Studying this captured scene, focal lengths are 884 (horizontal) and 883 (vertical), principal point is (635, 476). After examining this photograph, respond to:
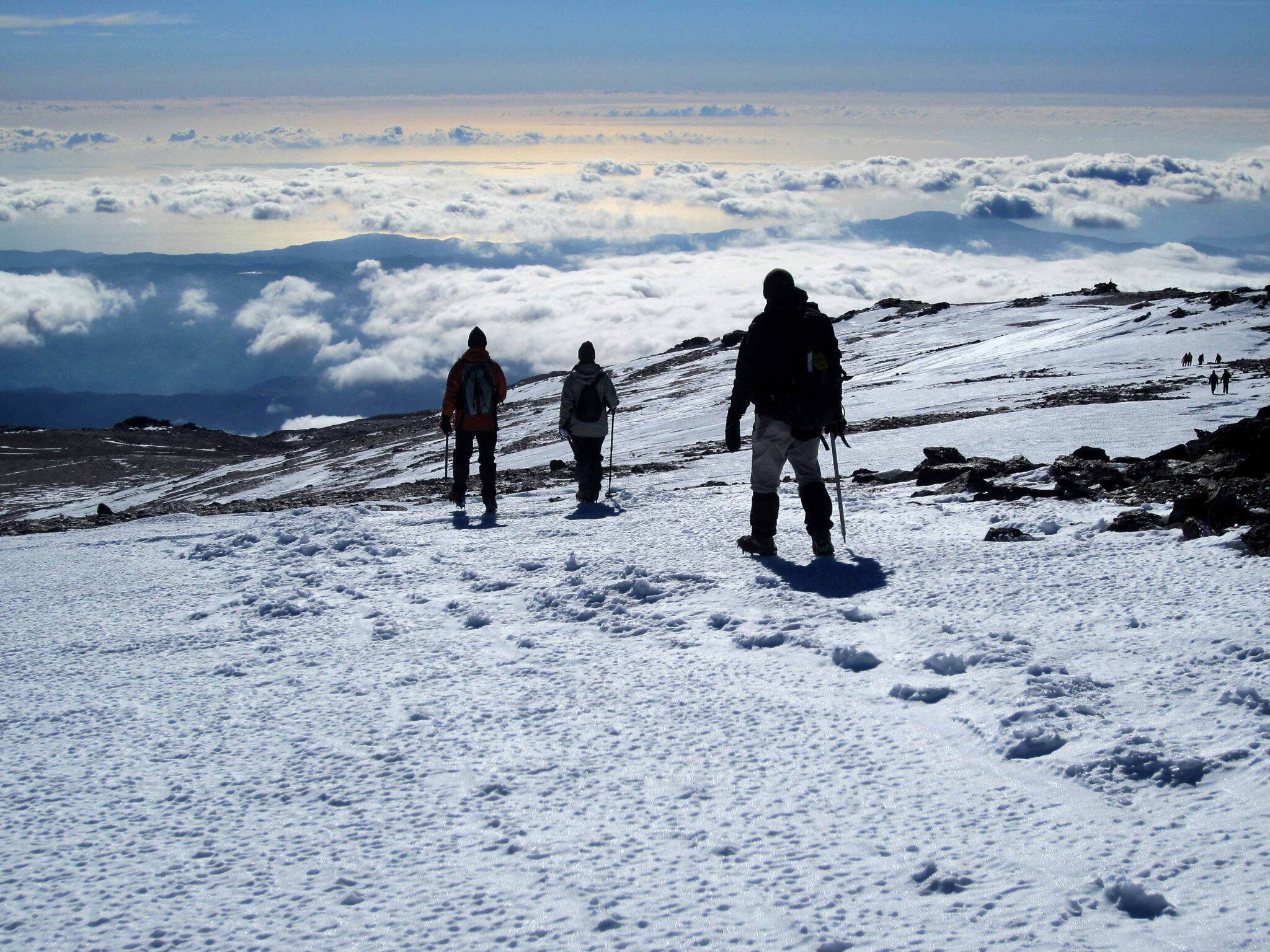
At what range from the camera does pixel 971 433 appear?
1645 cm

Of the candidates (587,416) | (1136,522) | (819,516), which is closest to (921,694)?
(819,516)

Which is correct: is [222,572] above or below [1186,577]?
below

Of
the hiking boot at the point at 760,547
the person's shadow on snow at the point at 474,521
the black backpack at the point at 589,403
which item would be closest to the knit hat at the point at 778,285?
the hiking boot at the point at 760,547

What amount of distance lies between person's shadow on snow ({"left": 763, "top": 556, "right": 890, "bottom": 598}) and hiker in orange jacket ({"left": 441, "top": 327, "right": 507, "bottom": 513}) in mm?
5463

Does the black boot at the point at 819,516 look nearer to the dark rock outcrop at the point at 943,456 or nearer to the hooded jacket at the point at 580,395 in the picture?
the dark rock outcrop at the point at 943,456

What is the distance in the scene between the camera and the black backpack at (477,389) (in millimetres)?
11570

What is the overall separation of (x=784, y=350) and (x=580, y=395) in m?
4.95

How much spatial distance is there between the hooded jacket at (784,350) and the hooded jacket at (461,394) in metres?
5.21

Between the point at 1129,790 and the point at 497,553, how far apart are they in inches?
236

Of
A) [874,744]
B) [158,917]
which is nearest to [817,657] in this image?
[874,744]

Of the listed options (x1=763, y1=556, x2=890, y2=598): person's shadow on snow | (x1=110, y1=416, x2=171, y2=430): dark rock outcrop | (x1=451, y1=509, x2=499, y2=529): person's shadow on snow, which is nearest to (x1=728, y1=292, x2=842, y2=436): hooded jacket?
(x1=763, y1=556, x2=890, y2=598): person's shadow on snow

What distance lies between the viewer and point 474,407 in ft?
38.3

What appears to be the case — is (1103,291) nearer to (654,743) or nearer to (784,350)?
(784,350)

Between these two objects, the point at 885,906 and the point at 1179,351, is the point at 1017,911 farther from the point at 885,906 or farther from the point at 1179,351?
the point at 1179,351
